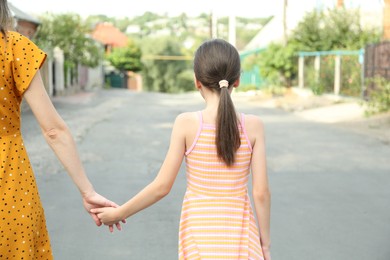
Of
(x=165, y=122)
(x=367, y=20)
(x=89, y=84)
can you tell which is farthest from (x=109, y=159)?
(x=89, y=84)

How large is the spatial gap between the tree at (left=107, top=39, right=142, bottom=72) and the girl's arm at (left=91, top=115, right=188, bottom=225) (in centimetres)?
6706

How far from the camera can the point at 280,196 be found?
7395mm

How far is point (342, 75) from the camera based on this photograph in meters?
24.2

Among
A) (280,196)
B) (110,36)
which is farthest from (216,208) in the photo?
(110,36)

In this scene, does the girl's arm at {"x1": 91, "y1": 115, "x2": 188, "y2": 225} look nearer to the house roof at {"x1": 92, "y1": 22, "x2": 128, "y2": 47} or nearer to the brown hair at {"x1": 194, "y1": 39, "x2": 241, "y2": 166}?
the brown hair at {"x1": 194, "y1": 39, "x2": 241, "y2": 166}

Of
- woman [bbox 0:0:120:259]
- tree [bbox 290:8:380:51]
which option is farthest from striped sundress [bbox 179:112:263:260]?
tree [bbox 290:8:380:51]

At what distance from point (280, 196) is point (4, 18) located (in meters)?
5.37

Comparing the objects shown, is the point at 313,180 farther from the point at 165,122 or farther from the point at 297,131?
the point at 165,122

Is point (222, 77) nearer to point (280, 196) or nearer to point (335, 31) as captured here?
point (280, 196)

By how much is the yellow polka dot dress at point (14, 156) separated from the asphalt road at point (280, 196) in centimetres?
274

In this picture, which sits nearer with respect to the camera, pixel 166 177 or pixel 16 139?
pixel 16 139

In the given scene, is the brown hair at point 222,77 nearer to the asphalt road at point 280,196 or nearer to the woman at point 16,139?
the woman at point 16,139

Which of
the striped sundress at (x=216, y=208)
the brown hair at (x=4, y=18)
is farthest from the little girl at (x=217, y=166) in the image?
the brown hair at (x=4, y=18)

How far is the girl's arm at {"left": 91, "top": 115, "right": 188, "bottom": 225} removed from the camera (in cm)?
256
